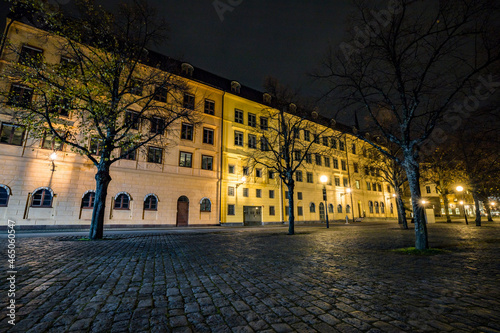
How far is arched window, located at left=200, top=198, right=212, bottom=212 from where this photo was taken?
2435 centimetres

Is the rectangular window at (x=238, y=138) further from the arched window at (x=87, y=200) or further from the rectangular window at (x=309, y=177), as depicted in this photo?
the arched window at (x=87, y=200)

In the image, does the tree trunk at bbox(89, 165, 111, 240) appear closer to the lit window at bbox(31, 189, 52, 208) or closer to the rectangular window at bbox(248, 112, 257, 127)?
the lit window at bbox(31, 189, 52, 208)

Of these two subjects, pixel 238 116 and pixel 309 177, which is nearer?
pixel 238 116

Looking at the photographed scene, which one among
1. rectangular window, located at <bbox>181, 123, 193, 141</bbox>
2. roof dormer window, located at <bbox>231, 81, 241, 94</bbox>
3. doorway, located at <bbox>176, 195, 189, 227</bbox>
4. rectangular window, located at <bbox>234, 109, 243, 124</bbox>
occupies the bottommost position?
doorway, located at <bbox>176, 195, 189, 227</bbox>

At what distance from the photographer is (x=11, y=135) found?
671 inches

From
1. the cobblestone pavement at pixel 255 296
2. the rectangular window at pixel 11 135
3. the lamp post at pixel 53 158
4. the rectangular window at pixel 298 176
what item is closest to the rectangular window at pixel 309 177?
the rectangular window at pixel 298 176

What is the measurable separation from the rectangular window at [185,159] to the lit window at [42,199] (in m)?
11.0

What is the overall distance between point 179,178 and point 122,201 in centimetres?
569

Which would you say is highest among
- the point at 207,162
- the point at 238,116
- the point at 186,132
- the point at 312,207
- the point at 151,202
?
the point at 238,116

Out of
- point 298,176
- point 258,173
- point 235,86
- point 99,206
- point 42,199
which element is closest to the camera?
point 99,206

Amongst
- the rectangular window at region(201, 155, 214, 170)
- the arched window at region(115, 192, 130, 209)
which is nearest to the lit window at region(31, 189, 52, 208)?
the arched window at region(115, 192, 130, 209)

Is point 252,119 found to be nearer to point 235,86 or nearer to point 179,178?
point 235,86

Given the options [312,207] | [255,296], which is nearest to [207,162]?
[312,207]

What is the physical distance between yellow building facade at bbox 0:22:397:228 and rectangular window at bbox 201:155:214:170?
0.12 m
